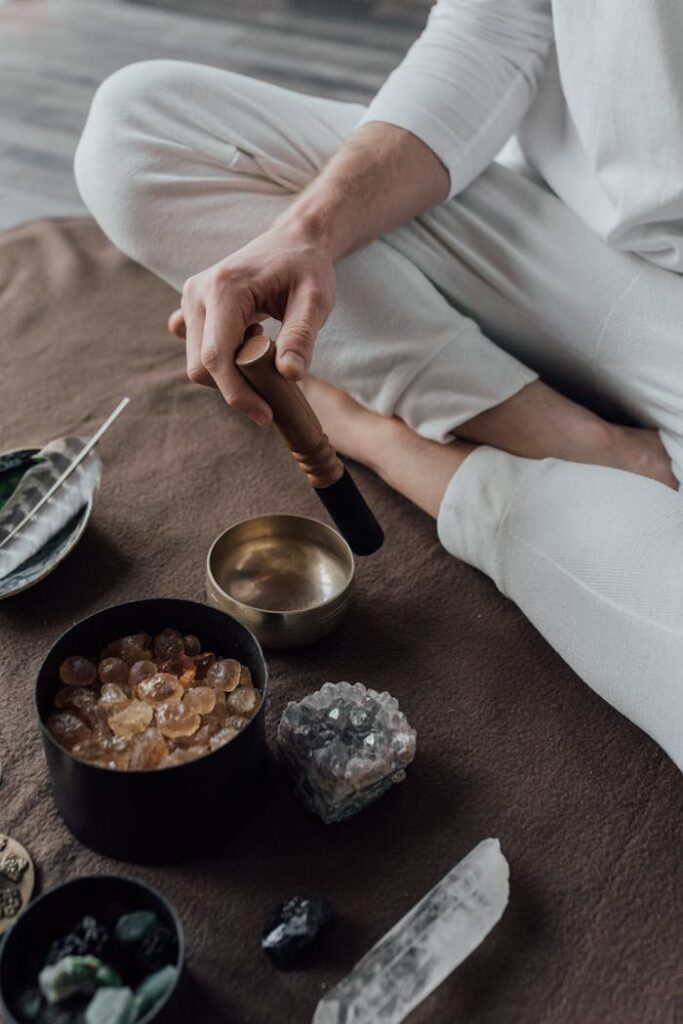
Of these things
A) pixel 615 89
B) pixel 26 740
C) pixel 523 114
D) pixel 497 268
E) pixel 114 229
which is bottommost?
pixel 26 740

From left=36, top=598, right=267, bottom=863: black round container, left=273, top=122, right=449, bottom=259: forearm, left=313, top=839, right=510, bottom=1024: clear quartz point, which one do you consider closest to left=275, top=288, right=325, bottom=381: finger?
left=273, top=122, right=449, bottom=259: forearm

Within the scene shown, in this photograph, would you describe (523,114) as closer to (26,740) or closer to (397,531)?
(397,531)

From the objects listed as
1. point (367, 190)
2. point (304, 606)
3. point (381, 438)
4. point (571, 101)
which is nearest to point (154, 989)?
point (304, 606)

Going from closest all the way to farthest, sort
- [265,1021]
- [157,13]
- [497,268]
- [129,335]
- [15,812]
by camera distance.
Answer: [265,1021], [15,812], [497,268], [129,335], [157,13]

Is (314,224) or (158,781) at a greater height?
(314,224)

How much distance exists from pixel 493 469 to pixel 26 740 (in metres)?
0.58

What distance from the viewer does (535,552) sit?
1199 mm

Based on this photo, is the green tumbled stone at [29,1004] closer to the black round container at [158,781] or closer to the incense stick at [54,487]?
the black round container at [158,781]

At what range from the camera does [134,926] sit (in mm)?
877

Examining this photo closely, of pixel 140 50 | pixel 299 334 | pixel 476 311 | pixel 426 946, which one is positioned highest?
pixel 299 334

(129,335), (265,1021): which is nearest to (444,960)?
(265,1021)

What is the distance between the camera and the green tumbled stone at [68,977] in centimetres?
83

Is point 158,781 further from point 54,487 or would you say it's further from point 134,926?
point 54,487

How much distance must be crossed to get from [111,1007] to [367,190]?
0.90 m
